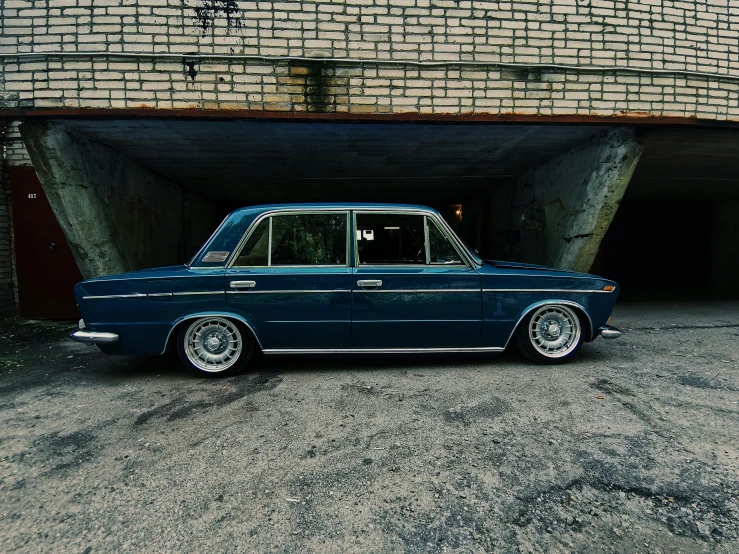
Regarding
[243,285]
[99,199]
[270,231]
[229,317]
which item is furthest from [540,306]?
[99,199]

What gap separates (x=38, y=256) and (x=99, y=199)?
2.17 metres

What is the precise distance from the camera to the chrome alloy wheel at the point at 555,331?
3504 millimetres

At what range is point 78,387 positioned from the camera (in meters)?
3.08

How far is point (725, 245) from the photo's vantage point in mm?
10805

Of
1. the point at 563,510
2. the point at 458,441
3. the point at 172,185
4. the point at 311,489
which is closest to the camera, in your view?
the point at 563,510

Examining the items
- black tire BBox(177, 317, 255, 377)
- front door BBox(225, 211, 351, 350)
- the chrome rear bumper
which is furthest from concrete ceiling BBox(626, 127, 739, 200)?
the chrome rear bumper

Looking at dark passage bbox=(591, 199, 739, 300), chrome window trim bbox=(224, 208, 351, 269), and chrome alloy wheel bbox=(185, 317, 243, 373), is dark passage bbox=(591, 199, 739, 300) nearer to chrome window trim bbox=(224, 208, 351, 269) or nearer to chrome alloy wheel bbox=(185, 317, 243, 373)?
chrome window trim bbox=(224, 208, 351, 269)

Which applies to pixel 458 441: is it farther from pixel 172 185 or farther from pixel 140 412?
pixel 172 185

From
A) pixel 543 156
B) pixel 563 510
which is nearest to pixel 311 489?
pixel 563 510

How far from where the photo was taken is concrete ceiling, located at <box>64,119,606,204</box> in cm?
490

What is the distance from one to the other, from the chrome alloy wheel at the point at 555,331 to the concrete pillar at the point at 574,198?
234 centimetres

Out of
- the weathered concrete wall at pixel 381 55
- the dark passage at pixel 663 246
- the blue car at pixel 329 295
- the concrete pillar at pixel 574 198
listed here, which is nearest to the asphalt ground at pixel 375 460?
the blue car at pixel 329 295

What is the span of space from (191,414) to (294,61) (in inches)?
164

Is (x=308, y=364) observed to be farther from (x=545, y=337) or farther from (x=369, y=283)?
(x=545, y=337)
